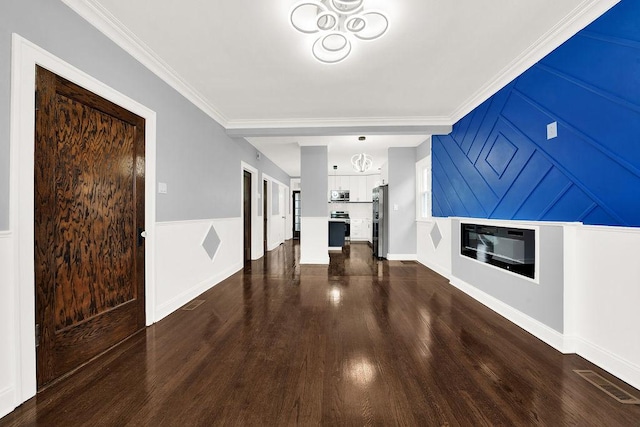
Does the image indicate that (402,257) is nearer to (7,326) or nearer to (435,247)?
(435,247)

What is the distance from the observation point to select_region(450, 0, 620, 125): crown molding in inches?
75.5

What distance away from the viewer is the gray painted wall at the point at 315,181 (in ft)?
18.0

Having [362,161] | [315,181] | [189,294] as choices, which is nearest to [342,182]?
[362,161]

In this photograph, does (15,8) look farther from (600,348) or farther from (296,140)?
(600,348)

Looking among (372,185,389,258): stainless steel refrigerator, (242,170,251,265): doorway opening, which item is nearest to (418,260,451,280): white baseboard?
(372,185,389,258): stainless steel refrigerator

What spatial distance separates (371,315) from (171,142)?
9.30ft

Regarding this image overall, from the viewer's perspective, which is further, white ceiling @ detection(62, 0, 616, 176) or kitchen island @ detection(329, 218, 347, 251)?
kitchen island @ detection(329, 218, 347, 251)

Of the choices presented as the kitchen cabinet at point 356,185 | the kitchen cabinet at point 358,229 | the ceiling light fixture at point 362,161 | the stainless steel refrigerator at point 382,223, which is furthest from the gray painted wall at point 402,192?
Result: the kitchen cabinet at point 358,229

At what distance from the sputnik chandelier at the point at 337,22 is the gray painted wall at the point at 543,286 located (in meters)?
2.17

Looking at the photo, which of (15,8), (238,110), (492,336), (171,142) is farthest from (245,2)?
(492,336)

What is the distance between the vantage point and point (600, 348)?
188cm

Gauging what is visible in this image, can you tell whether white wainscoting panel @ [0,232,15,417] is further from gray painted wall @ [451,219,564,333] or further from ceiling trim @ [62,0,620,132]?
gray painted wall @ [451,219,564,333]

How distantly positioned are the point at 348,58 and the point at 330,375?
271 cm

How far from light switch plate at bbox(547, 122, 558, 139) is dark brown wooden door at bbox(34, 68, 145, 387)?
366cm
